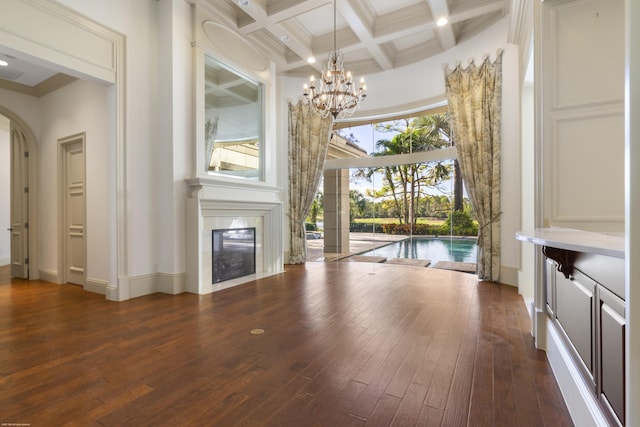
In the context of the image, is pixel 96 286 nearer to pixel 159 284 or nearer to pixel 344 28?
pixel 159 284

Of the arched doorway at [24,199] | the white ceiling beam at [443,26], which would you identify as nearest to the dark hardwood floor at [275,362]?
the arched doorway at [24,199]

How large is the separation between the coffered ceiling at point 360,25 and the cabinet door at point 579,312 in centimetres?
470

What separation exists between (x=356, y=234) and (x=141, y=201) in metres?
4.89

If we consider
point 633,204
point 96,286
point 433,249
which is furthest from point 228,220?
point 633,204

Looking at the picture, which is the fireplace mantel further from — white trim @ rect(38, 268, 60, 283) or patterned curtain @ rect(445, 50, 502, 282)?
patterned curtain @ rect(445, 50, 502, 282)

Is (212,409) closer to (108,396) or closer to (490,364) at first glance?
(108,396)

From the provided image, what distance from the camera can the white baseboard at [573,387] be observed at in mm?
1567

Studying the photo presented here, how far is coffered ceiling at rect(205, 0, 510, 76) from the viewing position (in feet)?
16.8

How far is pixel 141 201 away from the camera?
4.61 metres

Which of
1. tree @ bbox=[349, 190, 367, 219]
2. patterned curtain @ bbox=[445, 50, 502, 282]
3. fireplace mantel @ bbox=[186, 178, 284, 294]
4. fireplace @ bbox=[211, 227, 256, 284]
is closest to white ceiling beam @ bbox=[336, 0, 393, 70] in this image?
patterned curtain @ bbox=[445, 50, 502, 282]

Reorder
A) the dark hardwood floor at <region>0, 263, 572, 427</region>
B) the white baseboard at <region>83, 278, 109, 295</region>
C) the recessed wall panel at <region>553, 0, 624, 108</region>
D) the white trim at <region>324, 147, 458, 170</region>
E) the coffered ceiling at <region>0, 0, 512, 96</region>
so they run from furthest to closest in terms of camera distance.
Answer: the white trim at <region>324, 147, 458, 170</region>
the coffered ceiling at <region>0, 0, 512, 96</region>
the white baseboard at <region>83, 278, 109, 295</region>
the recessed wall panel at <region>553, 0, 624, 108</region>
the dark hardwood floor at <region>0, 263, 572, 427</region>

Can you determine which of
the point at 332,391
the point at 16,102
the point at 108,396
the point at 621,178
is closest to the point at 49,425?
the point at 108,396

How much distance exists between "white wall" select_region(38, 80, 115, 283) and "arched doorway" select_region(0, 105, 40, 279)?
0.99ft

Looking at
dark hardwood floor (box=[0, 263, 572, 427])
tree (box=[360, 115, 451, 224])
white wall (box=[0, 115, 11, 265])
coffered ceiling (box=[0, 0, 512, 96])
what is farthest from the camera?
white wall (box=[0, 115, 11, 265])
